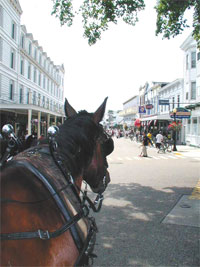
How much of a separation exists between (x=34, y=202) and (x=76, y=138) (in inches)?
28.9

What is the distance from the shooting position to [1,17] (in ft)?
68.8

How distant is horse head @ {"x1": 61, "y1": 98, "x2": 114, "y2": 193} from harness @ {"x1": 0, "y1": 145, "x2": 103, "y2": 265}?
0.38 m

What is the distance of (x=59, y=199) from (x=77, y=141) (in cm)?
64

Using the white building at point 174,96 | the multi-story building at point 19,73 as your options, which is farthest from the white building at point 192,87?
the multi-story building at point 19,73

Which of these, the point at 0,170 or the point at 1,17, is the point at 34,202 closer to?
the point at 0,170

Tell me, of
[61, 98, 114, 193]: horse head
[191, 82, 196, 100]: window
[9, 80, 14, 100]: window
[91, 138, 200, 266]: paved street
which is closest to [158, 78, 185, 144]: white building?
[191, 82, 196, 100]: window

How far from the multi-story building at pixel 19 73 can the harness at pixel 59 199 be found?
15967 mm

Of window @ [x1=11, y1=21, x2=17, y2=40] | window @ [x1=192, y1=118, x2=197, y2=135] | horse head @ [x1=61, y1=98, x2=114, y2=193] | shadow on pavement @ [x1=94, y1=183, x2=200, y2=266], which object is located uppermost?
window @ [x1=11, y1=21, x2=17, y2=40]

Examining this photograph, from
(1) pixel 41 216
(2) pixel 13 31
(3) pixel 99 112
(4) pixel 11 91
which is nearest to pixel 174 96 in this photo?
(4) pixel 11 91

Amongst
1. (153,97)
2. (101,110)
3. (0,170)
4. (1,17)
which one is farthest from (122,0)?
Result: (153,97)

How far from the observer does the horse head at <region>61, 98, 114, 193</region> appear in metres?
1.91

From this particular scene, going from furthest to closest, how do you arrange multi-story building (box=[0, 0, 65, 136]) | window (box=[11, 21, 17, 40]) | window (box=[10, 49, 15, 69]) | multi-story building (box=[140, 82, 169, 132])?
1. multi-story building (box=[140, 82, 169, 132])
2. window (box=[10, 49, 15, 69])
3. window (box=[11, 21, 17, 40])
4. multi-story building (box=[0, 0, 65, 136])

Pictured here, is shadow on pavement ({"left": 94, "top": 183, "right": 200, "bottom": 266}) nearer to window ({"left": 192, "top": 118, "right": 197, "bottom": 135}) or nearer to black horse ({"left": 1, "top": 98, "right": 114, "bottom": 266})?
black horse ({"left": 1, "top": 98, "right": 114, "bottom": 266})

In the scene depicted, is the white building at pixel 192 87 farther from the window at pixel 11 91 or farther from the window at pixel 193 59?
the window at pixel 11 91
